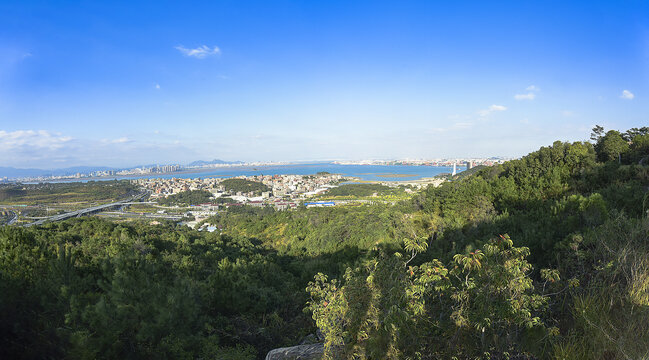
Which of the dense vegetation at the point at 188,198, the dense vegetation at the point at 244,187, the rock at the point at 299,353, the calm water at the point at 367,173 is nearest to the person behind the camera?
the rock at the point at 299,353

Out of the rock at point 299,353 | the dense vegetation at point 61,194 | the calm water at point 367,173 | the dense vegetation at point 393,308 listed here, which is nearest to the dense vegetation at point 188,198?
the dense vegetation at point 61,194

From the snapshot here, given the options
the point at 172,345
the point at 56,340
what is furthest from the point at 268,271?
the point at 56,340

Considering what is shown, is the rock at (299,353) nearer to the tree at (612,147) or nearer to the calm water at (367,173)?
the tree at (612,147)

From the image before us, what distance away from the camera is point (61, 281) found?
288cm

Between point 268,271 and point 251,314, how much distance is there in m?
3.35

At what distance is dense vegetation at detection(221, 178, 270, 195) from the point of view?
69875 millimetres

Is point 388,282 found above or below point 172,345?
above

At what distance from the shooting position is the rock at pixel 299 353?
107 inches

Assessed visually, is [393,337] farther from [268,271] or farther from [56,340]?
[268,271]

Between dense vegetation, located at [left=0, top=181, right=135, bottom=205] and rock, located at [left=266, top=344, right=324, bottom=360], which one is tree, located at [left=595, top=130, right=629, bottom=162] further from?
dense vegetation, located at [left=0, top=181, right=135, bottom=205]

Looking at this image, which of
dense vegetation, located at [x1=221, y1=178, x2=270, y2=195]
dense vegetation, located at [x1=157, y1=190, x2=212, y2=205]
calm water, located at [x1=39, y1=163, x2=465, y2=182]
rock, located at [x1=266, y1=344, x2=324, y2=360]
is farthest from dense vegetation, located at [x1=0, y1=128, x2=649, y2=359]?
calm water, located at [x1=39, y1=163, x2=465, y2=182]

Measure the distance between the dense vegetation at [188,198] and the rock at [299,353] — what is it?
60692 mm

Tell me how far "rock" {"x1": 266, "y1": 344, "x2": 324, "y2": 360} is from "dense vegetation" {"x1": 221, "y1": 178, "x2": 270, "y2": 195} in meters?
66.6

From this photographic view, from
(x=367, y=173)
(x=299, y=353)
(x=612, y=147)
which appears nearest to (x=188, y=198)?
(x=612, y=147)
